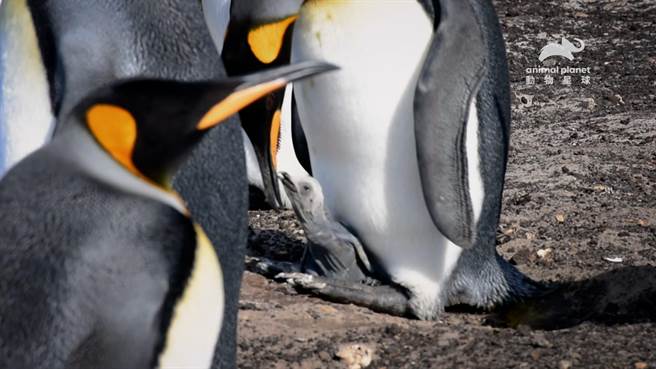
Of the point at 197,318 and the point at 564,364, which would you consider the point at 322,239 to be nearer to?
the point at 564,364

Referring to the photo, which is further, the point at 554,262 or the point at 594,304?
the point at 554,262

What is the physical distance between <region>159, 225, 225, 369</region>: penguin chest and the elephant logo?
6309 millimetres

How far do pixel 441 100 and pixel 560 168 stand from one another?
6.04ft

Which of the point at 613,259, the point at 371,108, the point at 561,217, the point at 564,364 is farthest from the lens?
the point at 561,217

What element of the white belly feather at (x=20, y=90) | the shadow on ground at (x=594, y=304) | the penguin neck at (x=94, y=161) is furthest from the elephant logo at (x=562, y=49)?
the penguin neck at (x=94, y=161)

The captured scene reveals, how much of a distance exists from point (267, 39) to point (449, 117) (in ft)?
2.03

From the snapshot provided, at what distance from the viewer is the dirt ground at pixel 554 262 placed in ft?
11.2

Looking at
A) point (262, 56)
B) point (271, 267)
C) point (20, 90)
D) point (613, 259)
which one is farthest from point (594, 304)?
point (20, 90)

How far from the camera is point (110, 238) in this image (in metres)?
1.97

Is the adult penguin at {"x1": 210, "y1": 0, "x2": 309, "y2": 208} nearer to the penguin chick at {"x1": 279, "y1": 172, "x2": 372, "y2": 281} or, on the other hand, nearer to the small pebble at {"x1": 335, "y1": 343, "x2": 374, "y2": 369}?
the penguin chick at {"x1": 279, "y1": 172, "x2": 372, "y2": 281}

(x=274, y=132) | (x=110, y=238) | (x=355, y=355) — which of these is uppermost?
(x=110, y=238)

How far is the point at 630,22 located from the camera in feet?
29.1

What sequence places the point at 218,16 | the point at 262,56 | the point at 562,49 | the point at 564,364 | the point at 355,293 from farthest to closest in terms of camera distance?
1. the point at 562,49
2. the point at 218,16
3. the point at 355,293
4. the point at 262,56
5. the point at 564,364

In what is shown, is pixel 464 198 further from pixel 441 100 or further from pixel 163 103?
pixel 163 103
